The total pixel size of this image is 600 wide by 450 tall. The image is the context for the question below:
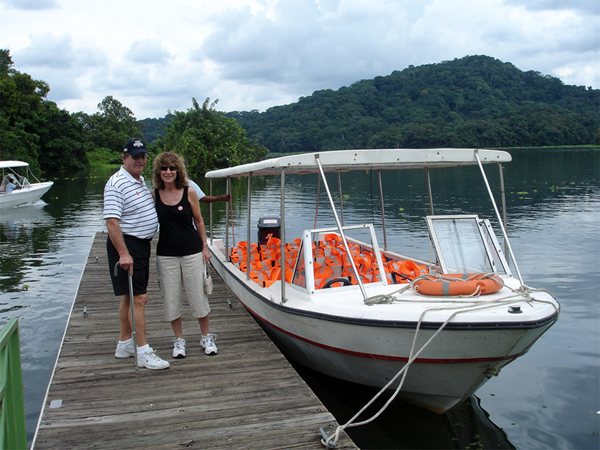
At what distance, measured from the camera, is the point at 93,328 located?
19.5 ft

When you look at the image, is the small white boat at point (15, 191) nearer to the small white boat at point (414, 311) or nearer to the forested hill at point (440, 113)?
the small white boat at point (414, 311)

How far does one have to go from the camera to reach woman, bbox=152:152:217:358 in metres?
4.48

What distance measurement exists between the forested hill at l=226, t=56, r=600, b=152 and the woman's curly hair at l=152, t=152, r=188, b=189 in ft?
272

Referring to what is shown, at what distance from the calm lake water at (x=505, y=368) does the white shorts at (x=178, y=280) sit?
207cm

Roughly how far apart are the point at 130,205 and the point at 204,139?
43880mm

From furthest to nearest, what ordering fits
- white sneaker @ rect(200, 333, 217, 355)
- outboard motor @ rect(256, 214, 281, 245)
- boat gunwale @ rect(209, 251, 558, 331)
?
1. outboard motor @ rect(256, 214, 281, 245)
2. white sneaker @ rect(200, 333, 217, 355)
3. boat gunwale @ rect(209, 251, 558, 331)

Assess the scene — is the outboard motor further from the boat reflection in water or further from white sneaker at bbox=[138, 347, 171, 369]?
white sneaker at bbox=[138, 347, 171, 369]

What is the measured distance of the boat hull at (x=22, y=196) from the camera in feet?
77.8

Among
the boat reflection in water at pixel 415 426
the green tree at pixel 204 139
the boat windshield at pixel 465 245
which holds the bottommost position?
the boat reflection in water at pixel 415 426

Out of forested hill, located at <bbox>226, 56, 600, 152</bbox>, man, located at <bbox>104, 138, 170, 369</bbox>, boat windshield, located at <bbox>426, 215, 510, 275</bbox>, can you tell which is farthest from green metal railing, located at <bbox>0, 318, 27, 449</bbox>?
forested hill, located at <bbox>226, 56, 600, 152</bbox>

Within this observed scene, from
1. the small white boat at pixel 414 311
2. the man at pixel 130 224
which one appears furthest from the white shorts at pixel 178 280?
the small white boat at pixel 414 311

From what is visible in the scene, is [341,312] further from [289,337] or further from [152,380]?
[152,380]

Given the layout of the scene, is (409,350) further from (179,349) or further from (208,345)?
(179,349)

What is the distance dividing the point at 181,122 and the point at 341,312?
46.7 metres
